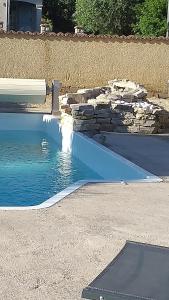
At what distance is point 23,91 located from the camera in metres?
15.9

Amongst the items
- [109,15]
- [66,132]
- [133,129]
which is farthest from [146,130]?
[109,15]

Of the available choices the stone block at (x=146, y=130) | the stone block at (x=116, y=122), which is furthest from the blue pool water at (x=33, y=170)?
the stone block at (x=146, y=130)

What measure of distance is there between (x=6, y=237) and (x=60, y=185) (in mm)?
3792

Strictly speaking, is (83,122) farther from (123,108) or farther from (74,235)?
(74,235)

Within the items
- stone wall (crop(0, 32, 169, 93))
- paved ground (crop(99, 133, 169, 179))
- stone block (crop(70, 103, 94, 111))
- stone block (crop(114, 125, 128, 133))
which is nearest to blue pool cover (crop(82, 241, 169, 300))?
paved ground (crop(99, 133, 169, 179))

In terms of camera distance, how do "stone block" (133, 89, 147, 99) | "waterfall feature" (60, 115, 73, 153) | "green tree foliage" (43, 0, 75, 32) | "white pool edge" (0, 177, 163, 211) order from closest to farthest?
"white pool edge" (0, 177, 163, 211), "waterfall feature" (60, 115, 73, 153), "stone block" (133, 89, 147, 99), "green tree foliage" (43, 0, 75, 32)

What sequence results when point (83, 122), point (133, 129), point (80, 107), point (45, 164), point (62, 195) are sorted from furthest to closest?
1. point (133, 129)
2. point (83, 122)
3. point (80, 107)
4. point (45, 164)
5. point (62, 195)

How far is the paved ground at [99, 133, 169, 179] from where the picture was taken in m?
9.82

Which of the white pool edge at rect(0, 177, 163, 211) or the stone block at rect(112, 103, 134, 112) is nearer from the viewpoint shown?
the white pool edge at rect(0, 177, 163, 211)

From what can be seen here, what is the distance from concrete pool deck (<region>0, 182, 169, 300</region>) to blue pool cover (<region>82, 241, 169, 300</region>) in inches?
35.7

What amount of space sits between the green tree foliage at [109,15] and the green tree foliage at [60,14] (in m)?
6.27

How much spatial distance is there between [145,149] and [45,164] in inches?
81.9

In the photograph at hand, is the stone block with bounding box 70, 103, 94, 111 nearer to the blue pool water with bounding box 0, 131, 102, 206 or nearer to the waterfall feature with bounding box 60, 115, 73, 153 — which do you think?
the waterfall feature with bounding box 60, 115, 73, 153

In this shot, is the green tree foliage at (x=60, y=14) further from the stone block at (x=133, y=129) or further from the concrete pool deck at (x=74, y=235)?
the concrete pool deck at (x=74, y=235)
